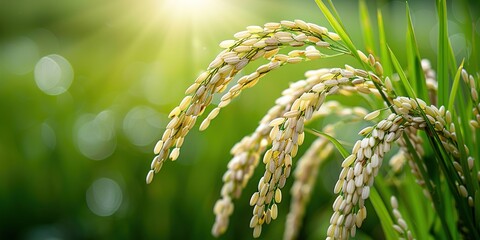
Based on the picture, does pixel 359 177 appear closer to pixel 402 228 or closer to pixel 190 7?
pixel 402 228

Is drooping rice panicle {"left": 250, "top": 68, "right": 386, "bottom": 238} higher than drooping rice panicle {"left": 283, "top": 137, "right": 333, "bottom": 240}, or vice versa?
drooping rice panicle {"left": 250, "top": 68, "right": 386, "bottom": 238}

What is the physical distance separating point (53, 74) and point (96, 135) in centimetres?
86

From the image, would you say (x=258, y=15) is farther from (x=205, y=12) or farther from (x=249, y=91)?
(x=249, y=91)

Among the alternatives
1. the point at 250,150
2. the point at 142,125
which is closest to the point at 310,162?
the point at 250,150

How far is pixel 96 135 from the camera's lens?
2730 mm

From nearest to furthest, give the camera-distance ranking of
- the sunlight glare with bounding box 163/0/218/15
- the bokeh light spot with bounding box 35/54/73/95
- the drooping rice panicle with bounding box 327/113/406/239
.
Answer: the drooping rice panicle with bounding box 327/113/406/239
the bokeh light spot with bounding box 35/54/73/95
the sunlight glare with bounding box 163/0/218/15

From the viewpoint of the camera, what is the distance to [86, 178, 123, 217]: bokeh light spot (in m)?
2.50

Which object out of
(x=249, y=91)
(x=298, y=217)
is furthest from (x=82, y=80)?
(x=298, y=217)

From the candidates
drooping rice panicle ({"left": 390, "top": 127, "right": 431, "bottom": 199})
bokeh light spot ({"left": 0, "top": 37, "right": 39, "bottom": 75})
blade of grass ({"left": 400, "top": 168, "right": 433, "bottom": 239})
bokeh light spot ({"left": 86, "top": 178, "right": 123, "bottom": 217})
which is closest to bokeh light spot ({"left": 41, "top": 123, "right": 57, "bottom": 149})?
bokeh light spot ({"left": 86, "top": 178, "right": 123, "bottom": 217})

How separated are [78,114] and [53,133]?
0.15 m

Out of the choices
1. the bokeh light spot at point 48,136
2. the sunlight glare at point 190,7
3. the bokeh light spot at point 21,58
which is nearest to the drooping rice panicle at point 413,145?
the bokeh light spot at point 48,136

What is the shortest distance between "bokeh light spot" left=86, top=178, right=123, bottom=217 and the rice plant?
112 cm

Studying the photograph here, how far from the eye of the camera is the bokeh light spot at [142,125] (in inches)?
105

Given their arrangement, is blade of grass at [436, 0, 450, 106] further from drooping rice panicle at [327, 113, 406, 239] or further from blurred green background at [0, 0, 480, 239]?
blurred green background at [0, 0, 480, 239]
